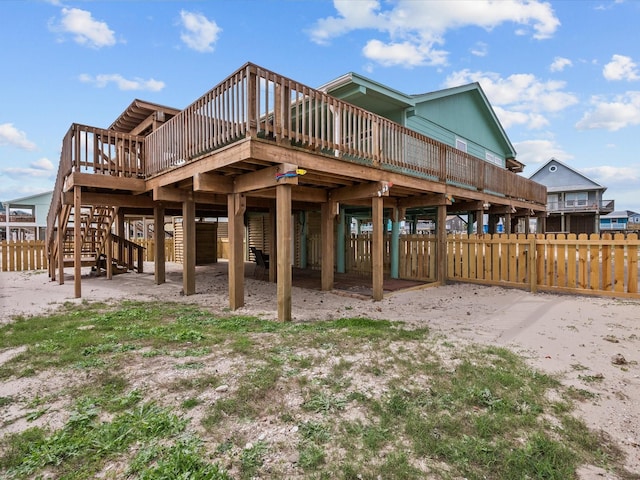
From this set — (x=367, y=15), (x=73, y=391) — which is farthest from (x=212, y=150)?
(x=367, y=15)

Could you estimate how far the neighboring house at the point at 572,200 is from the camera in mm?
33719

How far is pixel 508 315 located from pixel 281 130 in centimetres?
535

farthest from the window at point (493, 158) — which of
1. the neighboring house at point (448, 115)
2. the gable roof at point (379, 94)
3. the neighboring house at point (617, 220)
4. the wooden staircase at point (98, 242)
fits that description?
the neighboring house at point (617, 220)

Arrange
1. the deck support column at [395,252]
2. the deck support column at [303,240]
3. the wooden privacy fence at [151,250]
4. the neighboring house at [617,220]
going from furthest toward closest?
1. the neighboring house at [617,220]
2. the wooden privacy fence at [151,250]
3. the deck support column at [303,240]
4. the deck support column at [395,252]

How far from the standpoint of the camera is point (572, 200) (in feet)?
113

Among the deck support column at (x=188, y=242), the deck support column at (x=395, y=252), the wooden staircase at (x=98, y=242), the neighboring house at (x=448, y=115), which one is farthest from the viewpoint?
the wooden staircase at (x=98, y=242)

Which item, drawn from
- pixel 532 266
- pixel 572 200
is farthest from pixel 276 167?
pixel 572 200

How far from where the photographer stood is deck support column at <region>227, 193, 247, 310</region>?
6.57m

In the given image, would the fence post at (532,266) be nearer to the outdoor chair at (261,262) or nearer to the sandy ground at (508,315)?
the sandy ground at (508,315)

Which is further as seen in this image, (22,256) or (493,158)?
(493,158)

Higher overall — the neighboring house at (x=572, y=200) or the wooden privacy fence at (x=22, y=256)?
the neighboring house at (x=572, y=200)

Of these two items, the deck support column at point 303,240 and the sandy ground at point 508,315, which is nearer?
the sandy ground at point 508,315

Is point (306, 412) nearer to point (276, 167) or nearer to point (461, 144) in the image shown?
point (276, 167)

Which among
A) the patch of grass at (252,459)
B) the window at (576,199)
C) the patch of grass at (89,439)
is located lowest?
the patch of grass at (252,459)
